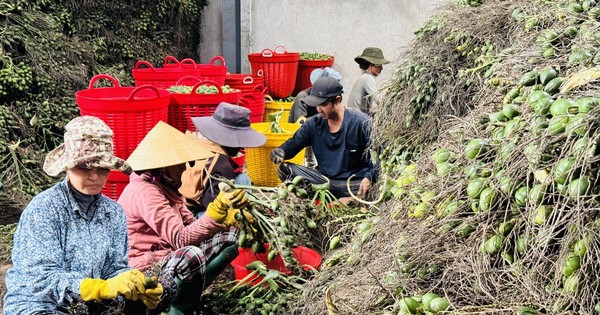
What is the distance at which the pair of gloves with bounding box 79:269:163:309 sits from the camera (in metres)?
2.73

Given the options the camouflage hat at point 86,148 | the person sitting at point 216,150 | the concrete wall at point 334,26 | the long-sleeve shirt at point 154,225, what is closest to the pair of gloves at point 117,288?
the camouflage hat at point 86,148

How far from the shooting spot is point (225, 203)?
3.49m

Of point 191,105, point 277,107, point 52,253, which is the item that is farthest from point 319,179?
point 277,107

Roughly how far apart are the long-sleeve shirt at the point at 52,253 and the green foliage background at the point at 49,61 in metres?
3.79

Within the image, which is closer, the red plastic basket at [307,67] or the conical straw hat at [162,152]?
the conical straw hat at [162,152]

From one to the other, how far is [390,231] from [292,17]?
742cm

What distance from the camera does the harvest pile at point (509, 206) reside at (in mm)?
1946

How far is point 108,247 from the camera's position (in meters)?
2.99

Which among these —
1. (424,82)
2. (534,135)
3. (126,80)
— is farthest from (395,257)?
(126,80)

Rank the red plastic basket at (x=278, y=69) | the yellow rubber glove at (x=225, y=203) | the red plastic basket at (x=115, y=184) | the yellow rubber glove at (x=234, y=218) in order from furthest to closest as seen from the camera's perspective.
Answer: the red plastic basket at (x=278, y=69), the red plastic basket at (x=115, y=184), the yellow rubber glove at (x=234, y=218), the yellow rubber glove at (x=225, y=203)

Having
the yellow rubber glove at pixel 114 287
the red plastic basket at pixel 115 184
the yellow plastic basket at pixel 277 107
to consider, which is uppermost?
the yellow rubber glove at pixel 114 287

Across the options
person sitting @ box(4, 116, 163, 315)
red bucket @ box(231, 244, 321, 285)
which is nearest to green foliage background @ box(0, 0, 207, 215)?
red bucket @ box(231, 244, 321, 285)

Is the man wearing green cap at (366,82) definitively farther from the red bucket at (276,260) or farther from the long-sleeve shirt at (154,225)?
the long-sleeve shirt at (154,225)

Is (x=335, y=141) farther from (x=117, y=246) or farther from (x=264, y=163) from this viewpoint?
(x=117, y=246)
